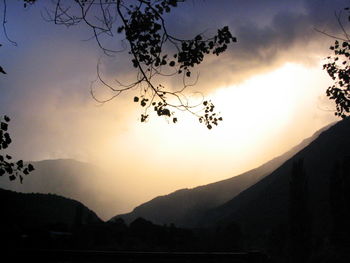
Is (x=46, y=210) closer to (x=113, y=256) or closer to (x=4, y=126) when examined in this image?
(x=4, y=126)

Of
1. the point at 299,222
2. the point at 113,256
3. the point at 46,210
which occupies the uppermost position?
the point at 46,210

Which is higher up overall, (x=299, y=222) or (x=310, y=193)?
(x=310, y=193)

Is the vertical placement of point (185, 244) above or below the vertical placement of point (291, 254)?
above

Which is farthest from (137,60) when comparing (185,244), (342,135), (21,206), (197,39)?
(342,135)

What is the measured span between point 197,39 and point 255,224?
118 metres

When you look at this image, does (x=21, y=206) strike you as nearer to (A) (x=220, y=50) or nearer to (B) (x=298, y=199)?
(B) (x=298, y=199)

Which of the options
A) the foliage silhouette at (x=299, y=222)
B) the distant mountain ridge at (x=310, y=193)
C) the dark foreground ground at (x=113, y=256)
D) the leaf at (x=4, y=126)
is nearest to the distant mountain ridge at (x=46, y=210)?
the foliage silhouette at (x=299, y=222)

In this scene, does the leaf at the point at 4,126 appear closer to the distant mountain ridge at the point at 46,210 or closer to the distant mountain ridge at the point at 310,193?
the distant mountain ridge at the point at 46,210

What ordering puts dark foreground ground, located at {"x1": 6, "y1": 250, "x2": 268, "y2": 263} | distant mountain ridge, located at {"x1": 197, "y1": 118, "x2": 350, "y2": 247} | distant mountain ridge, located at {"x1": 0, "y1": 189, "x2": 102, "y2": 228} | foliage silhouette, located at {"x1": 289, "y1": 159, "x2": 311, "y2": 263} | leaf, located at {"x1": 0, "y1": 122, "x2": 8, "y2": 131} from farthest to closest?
distant mountain ridge, located at {"x1": 197, "y1": 118, "x2": 350, "y2": 247}, distant mountain ridge, located at {"x1": 0, "y1": 189, "x2": 102, "y2": 228}, foliage silhouette, located at {"x1": 289, "y1": 159, "x2": 311, "y2": 263}, leaf, located at {"x1": 0, "y1": 122, "x2": 8, "y2": 131}, dark foreground ground, located at {"x1": 6, "y1": 250, "x2": 268, "y2": 263}

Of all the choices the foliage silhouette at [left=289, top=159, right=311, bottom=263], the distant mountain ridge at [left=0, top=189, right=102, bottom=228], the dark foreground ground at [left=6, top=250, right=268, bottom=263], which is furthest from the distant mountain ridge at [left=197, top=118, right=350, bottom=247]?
the dark foreground ground at [left=6, top=250, right=268, bottom=263]

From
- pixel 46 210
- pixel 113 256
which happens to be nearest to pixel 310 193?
pixel 46 210

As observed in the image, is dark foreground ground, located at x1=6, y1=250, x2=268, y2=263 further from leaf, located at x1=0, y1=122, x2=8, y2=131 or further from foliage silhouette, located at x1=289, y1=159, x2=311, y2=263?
foliage silhouette, located at x1=289, y1=159, x2=311, y2=263

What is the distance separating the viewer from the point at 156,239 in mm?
61875

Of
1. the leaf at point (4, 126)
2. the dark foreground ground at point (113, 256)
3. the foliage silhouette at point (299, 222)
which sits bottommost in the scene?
the foliage silhouette at point (299, 222)
